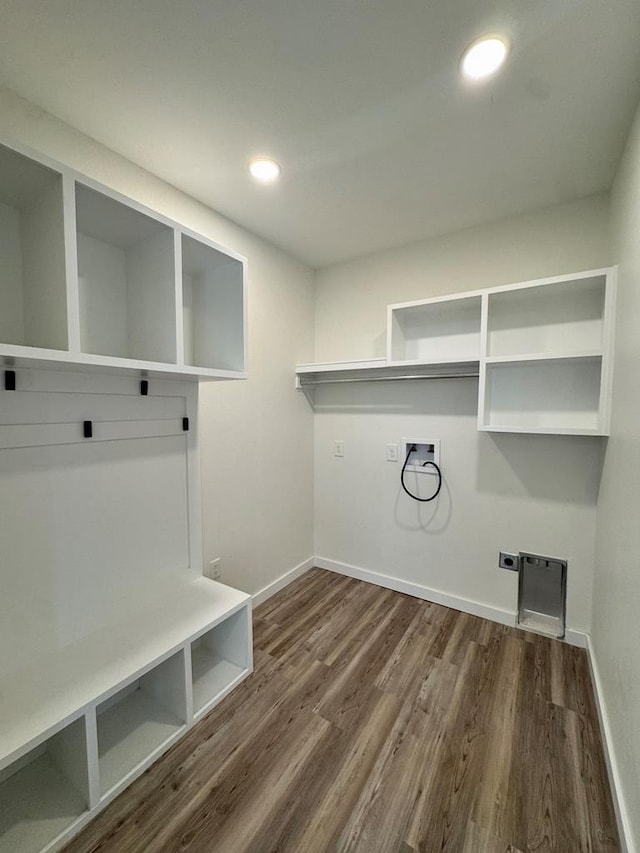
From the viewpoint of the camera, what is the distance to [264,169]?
5.54 ft

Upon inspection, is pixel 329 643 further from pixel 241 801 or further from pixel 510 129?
pixel 510 129

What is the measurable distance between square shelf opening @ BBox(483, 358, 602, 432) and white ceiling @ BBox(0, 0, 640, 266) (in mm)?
925

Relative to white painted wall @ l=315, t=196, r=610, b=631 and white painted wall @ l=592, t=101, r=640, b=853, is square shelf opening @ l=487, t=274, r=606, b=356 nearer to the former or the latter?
white painted wall @ l=315, t=196, r=610, b=631

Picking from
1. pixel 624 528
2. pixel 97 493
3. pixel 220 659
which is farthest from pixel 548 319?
pixel 220 659

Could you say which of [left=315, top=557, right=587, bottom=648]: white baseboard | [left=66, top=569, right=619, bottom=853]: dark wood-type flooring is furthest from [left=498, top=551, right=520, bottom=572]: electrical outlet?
[left=66, top=569, right=619, bottom=853]: dark wood-type flooring

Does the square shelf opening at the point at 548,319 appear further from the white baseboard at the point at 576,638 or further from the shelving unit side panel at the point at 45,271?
the shelving unit side panel at the point at 45,271

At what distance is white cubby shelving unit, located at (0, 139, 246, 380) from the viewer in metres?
1.08

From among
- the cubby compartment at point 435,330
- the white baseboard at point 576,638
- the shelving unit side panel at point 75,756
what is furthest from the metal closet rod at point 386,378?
the shelving unit side panel at point 75,756

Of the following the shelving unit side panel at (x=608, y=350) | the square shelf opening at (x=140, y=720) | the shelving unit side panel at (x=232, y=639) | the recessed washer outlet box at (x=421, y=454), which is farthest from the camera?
the recessed washer outlet box at (x=421, y=454)

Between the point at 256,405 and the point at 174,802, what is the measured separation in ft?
6.14

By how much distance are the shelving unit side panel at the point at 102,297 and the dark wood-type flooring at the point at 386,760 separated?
68.2 inches

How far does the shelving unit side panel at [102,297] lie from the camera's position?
146 cm

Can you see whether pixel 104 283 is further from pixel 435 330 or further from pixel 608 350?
pixel 608 350

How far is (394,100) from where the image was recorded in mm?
1299
